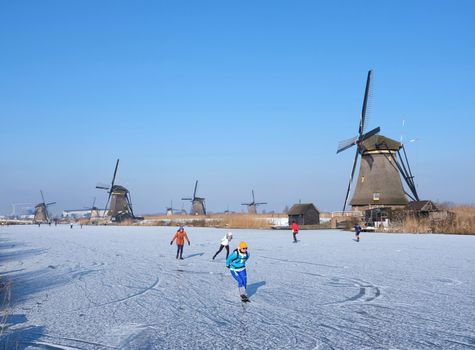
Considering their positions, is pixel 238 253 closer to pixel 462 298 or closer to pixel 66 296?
pixel 66 296

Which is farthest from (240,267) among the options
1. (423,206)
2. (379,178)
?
(379,178)

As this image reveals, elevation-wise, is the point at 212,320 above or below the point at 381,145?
below

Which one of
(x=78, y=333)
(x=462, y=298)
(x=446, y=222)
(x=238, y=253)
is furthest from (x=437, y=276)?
(x=446, y=222)

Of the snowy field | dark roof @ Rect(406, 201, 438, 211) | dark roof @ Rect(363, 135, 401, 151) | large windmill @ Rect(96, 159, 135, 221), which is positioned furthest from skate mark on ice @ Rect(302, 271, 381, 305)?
large windmill @ Rect(96, 159, 135, 221)

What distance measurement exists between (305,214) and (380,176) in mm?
11155

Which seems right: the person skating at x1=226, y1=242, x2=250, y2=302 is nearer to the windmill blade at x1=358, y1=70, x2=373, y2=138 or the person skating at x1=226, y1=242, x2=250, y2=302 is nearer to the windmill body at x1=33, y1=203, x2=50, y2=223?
the windmill blade at x1=358, y1=70, x2=373, y2=138

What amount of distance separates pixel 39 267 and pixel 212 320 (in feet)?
30.2

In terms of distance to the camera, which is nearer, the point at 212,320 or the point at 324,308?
the point at 212,320

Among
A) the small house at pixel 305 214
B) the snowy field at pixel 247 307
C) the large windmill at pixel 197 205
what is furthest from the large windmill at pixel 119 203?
the snowy field at pixel 247 307

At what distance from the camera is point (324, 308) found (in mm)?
7508

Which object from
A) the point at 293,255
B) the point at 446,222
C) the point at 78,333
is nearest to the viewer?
the point at 78,333

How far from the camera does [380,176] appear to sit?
36.9 metres

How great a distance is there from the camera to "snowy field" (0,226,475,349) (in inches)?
224

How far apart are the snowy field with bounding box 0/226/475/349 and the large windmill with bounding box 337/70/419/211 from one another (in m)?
23.5
